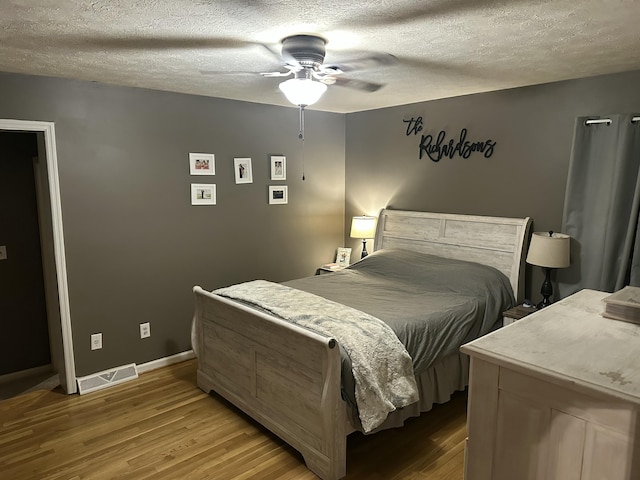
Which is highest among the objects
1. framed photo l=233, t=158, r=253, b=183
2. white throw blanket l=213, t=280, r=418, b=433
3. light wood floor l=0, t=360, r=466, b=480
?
framed photo l=233, t=158, r=253, b=183

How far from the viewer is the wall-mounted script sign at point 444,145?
3.79m

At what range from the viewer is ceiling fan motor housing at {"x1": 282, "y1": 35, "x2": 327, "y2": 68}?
7.18 feet

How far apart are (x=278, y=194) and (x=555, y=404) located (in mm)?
3572

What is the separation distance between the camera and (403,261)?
13.1 feet

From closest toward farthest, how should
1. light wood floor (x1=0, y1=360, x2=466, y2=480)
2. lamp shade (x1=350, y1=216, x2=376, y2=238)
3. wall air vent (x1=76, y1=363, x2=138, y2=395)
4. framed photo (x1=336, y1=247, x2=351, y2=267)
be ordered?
light wood floor (x1=0, y1=360, x2=466, y2=480)
wall air vent (x1=76, y1=363, x2=138, y2=395)
lamp shade (x1=350, y1=216, x2=376, y2=238)
framed photo (x1=336, y1=247, x2=351, y2=267)

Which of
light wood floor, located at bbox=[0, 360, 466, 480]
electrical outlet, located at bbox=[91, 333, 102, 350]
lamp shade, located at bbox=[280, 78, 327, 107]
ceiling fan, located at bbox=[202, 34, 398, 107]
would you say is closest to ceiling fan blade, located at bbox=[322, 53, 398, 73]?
ceiling fan, located at bbox=[202, 34, 398, 107]

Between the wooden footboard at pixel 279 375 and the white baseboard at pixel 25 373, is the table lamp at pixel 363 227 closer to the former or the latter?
the wooden footboard at pixel 279 375

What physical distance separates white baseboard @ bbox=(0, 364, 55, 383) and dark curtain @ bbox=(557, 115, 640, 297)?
439 centimetres

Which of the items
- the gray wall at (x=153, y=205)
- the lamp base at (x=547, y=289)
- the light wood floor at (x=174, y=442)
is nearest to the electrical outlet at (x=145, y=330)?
the gray wall at (x=153, y=205)

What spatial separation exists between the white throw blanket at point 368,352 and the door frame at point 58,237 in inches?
60.7

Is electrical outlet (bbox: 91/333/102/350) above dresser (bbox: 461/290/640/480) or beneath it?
beneath

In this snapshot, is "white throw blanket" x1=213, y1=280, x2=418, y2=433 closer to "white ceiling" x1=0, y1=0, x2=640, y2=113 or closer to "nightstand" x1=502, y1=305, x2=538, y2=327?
"nightstand" x1=502, y1=305, x2=538, y2=327

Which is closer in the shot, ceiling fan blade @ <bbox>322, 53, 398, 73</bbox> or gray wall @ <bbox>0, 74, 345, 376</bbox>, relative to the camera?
ceiling fan blade @ <bbox>322, 53, 398, 73</bbox>

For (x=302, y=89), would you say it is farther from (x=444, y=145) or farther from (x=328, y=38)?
(x=444, y=145)
